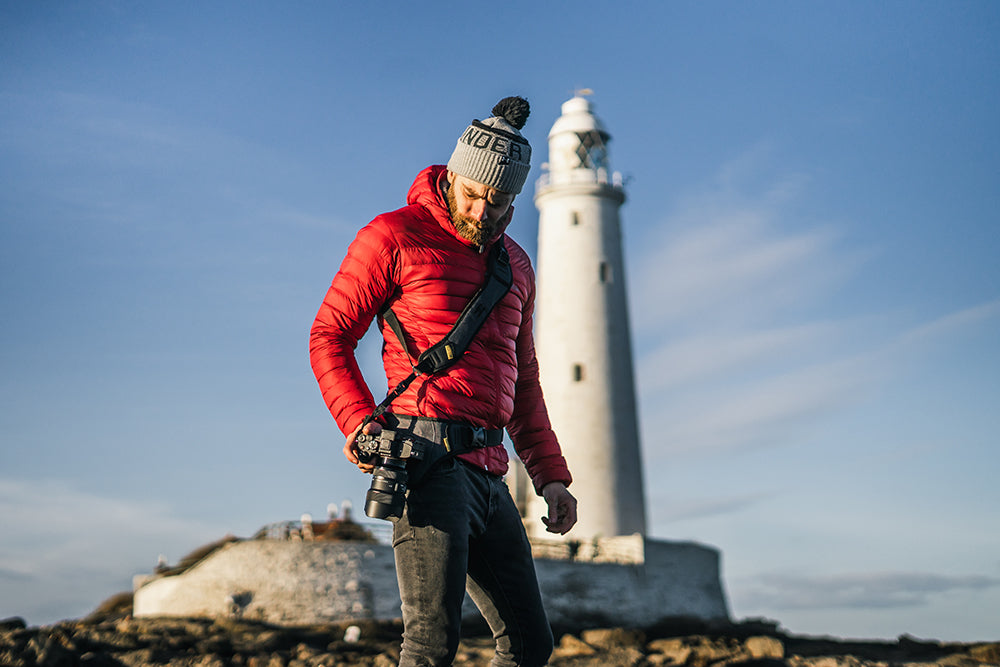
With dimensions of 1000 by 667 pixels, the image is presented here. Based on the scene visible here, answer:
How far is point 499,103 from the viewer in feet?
13.4

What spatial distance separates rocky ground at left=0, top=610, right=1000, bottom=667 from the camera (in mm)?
15250

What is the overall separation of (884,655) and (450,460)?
17.5 metres

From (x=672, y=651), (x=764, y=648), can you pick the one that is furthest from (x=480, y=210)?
(x=764, y=648)

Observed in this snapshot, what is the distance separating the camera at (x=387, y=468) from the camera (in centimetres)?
331

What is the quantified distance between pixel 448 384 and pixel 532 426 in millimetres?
803

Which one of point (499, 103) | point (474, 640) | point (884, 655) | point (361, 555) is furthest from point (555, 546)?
point (499, 103)

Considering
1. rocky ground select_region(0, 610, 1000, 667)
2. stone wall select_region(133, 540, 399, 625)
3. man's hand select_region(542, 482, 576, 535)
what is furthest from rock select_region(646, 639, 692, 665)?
man's hand select_region(542, 482, 576, 535)

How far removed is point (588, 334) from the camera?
3039 centimetres

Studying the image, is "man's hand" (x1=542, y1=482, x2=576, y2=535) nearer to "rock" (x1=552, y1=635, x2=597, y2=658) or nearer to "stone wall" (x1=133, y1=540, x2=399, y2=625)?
"rock" (x1=552, y1=635, x2=597, y2=658)

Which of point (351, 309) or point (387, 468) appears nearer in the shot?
point (387, 468)

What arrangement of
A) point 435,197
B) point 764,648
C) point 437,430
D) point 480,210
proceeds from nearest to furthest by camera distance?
point 437,430
point 480,210
point 435,197
point 764,648

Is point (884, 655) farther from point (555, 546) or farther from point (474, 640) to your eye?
point (555, 546)

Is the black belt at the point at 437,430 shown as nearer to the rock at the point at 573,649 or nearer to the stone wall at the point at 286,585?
the rock at the point at 573,649

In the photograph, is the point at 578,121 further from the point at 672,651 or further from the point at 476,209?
the point at 476,209
